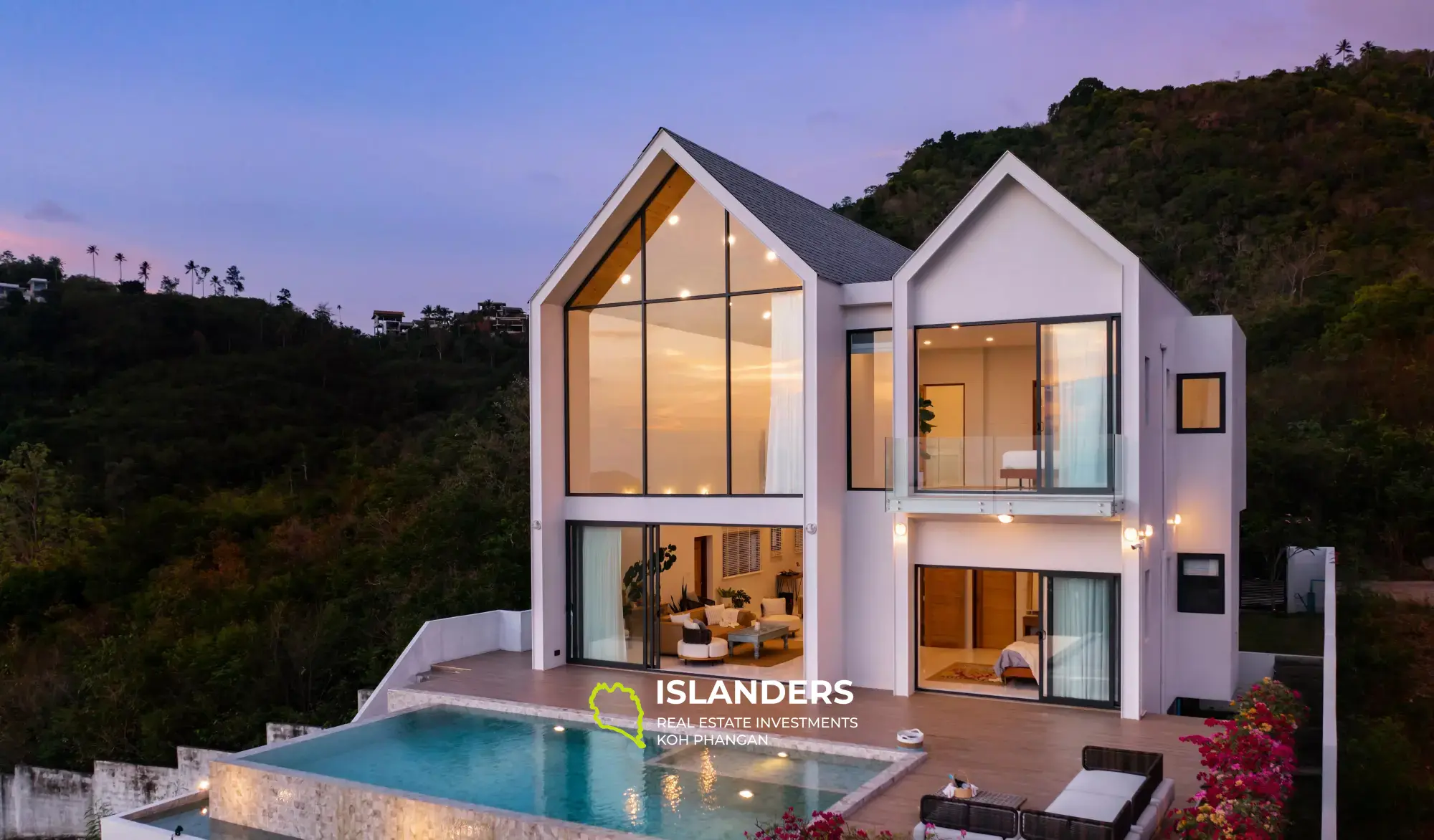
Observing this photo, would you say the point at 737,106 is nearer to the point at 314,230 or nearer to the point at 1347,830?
the point at 314,230

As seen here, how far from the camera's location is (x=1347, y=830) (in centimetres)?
1286

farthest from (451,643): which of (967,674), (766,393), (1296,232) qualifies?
(1296,232)

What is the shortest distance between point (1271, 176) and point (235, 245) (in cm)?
4455

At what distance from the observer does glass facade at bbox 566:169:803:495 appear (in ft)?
46.7

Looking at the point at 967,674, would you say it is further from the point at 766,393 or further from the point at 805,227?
the point at 805,227

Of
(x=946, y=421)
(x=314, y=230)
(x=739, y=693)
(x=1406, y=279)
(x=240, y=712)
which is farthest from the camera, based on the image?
(x=314, y=230)

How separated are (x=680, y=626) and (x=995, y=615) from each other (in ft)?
17.0

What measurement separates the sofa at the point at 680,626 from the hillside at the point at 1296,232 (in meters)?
11.4

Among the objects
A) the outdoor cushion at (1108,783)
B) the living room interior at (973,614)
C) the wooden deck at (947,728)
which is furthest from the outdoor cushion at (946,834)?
the living room interior at (973,614)

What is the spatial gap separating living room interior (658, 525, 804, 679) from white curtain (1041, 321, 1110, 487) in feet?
14.4

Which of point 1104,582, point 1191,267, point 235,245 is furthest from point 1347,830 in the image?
point 235,245

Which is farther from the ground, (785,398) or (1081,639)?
(785,398)

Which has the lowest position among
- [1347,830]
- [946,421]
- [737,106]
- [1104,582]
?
[1347,830]

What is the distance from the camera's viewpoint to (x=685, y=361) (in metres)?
14.8
